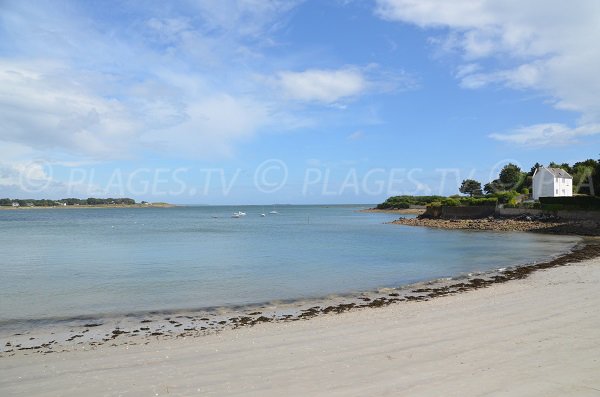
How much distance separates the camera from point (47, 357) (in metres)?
7.58

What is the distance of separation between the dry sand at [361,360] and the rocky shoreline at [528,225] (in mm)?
35010

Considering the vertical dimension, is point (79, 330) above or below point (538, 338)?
below

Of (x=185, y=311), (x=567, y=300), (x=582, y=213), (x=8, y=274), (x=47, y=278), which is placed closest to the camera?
(x=567, y=300)

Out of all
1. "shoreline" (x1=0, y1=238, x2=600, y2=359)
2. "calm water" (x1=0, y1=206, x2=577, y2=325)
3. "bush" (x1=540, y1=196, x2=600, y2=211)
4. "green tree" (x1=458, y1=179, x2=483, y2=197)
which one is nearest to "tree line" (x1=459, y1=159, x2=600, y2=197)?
"green tree" (x1=458, y1=179, x2=483, y2=197)

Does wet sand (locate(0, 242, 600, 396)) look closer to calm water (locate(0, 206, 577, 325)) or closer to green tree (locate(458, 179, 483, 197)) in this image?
calm water (locate(0, 206, 577, 325))

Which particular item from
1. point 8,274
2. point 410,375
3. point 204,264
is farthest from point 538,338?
point 8,274

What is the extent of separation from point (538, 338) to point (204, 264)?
1659 cm

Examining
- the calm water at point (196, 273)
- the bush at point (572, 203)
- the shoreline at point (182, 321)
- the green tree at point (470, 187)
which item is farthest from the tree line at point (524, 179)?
the shoreline at point (182, 321)

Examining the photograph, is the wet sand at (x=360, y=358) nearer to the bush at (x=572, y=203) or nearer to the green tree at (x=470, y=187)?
the bush at (x=572, y=203)

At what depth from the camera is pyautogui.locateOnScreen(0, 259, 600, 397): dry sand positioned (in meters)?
5.48

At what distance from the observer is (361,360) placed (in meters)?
6.60

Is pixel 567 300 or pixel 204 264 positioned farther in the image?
pixel 204 264

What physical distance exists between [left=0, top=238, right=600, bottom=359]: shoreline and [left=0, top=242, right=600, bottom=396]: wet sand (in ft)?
1.09

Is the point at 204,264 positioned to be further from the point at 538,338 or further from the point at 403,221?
the point at 403,221
